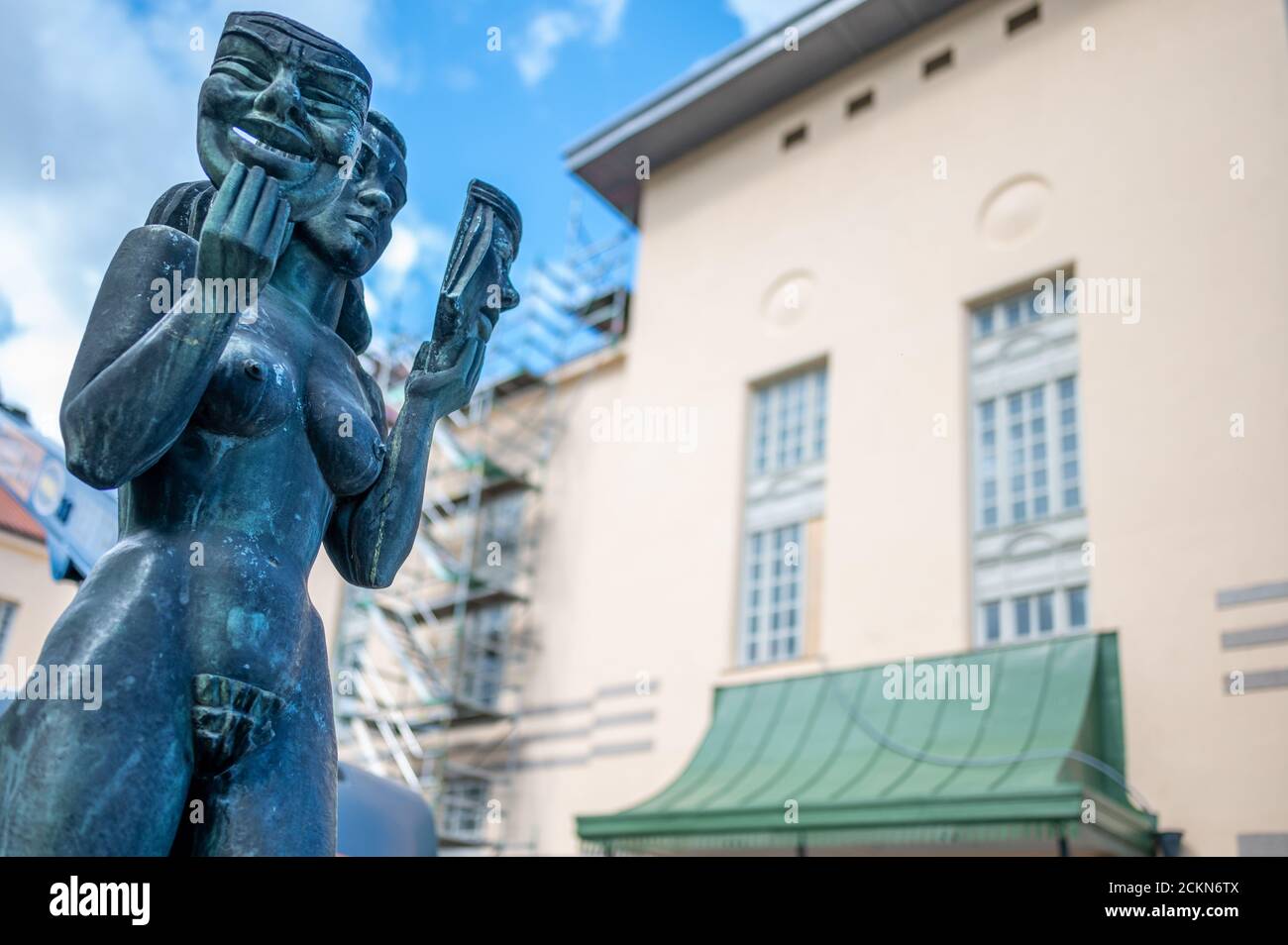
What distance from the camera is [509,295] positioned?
3.18 meters

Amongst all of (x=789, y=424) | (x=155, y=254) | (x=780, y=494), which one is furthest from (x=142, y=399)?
(x=789, y=424)

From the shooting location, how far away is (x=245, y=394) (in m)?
2.66

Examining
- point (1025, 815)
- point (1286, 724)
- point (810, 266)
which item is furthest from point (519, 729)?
point (1286, 724)

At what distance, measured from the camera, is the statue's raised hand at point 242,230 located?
2.47 m

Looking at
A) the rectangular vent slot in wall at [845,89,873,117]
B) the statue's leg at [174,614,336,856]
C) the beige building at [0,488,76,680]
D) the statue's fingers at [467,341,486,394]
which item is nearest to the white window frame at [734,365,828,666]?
the rectangular vent slot in wall at [845,89,873,117]

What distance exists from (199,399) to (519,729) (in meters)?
21.4

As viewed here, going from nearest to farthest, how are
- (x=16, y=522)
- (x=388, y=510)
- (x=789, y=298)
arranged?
(x=388, y=510) < (x=16, y=522) < (x=789, y=298)

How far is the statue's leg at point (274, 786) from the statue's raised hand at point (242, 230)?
2.59 feet

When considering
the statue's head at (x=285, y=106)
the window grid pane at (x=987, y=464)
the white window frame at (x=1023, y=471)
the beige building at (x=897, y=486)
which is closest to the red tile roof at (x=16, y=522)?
the beige building at (x=897, y=486)

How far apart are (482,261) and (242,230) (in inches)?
30.1

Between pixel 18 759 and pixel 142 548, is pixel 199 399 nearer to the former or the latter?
pixel 142 548

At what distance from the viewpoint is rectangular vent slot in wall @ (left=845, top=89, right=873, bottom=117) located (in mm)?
22047

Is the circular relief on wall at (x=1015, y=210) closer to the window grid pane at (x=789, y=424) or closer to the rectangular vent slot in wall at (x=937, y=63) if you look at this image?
the rectangular vent slot in wall at (x=937, y=63)

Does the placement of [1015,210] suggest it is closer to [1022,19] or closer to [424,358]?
[1022,19]
